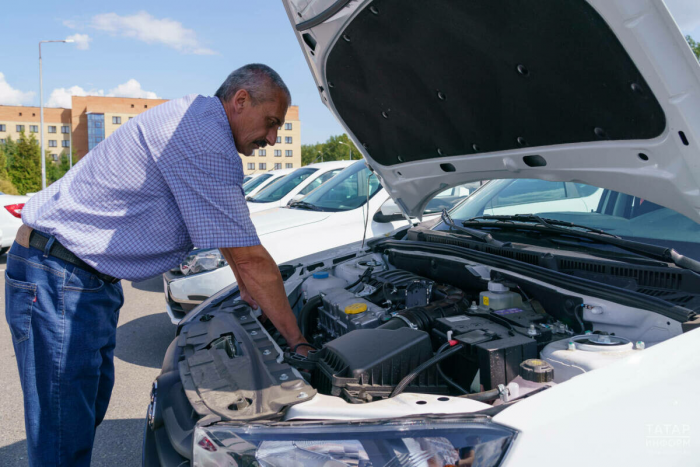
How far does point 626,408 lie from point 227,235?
1.47 m

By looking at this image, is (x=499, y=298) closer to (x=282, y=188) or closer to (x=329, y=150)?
(x=282, y=188)

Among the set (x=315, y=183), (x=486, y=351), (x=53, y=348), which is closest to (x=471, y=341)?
(x=486, y=351)

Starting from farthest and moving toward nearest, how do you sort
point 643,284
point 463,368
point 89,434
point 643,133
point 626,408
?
point 89,434 < point 643,284 < point 463,368 < point 643,133 < point 626,408

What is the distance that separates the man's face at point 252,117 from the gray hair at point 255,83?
2 centimetres

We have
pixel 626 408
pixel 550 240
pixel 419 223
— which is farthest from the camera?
pixel 419 223

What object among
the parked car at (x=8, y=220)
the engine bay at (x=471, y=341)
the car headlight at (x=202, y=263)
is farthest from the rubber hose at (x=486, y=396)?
the parked car at (x=8, y=220)

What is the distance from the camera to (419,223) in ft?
11.7

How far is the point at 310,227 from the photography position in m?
5.16

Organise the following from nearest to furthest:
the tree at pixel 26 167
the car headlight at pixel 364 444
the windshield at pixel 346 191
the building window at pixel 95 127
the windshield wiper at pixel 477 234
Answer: the car headlight at pixel 364 444
the windshield wiper at pixel 477 234
the windshield at pixel 346 191
the tree at pixel 26 167
the building window at pixel 95 127

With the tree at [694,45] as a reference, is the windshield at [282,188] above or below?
below

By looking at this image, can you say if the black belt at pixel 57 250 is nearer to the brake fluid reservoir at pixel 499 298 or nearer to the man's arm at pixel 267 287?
the man's arm at pixel 267 287

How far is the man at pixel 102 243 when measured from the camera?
205 centimetres

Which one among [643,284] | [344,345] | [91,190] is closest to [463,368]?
[344,345]

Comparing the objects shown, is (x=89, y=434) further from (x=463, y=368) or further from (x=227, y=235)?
(x=463, y=368)
